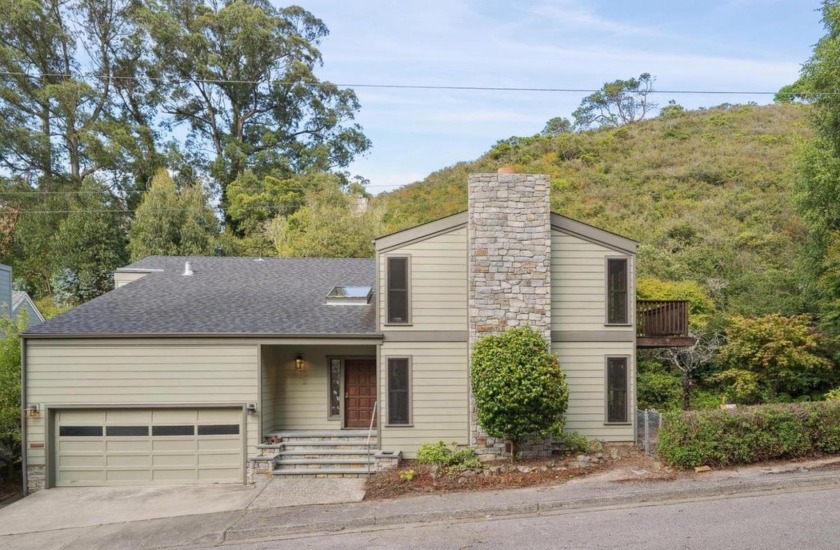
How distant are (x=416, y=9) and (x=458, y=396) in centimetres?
1268

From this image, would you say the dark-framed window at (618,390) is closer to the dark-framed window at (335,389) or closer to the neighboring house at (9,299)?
the dark-framed window at (335,389)

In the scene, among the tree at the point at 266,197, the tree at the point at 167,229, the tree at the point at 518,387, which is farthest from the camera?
the tree at the point at 266,197

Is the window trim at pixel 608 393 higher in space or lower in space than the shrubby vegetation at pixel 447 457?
higher

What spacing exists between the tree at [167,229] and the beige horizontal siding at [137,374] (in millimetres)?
13089

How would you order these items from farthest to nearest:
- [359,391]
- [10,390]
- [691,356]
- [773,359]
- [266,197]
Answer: [266,197] < [691,356] < [773,359] < [359,391] < [10,390]

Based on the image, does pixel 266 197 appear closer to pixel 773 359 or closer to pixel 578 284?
pixel 578 284

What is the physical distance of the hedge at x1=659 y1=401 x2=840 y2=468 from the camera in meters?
9.12

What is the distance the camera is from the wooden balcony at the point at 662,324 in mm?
11320

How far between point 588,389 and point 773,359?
5902 mm

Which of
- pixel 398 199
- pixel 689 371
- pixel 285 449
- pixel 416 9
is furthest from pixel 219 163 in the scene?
pixel 689 371

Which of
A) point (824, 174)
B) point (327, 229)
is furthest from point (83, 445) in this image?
point (824, 174)

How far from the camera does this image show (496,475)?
30.9ft

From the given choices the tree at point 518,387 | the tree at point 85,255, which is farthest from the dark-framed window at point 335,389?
the tree at point 85,255

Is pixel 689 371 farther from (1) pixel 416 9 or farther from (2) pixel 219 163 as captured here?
(2) pixel 219 163
